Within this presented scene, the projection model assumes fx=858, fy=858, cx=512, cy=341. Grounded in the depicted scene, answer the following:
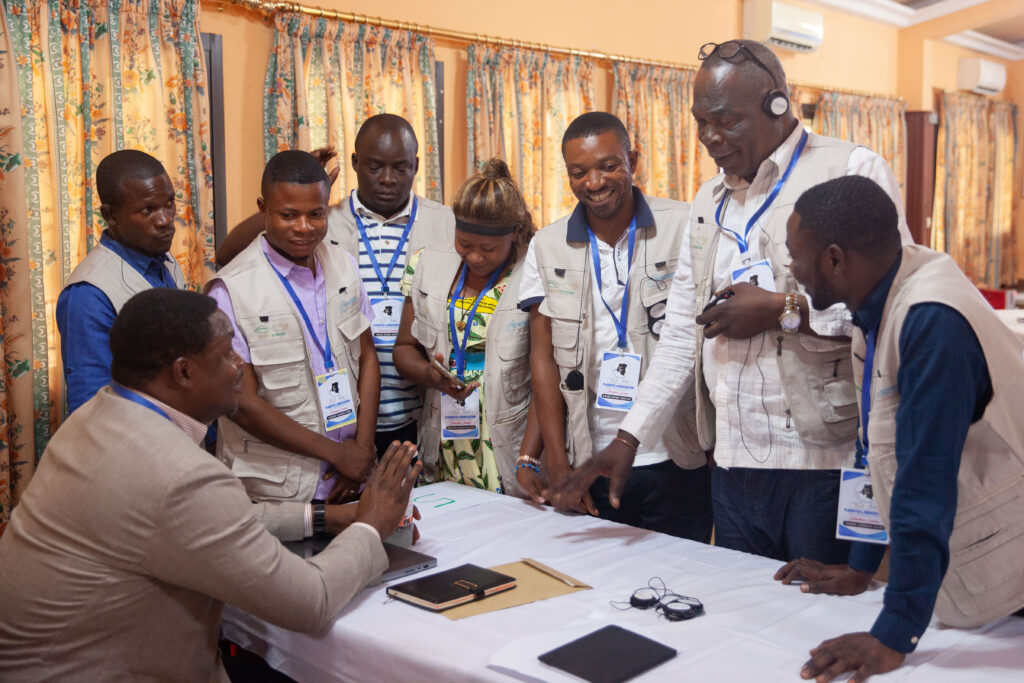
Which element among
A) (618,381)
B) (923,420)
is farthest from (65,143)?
(923,420)

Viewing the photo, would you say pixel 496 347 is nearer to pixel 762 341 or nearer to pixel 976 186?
pixel 762 341

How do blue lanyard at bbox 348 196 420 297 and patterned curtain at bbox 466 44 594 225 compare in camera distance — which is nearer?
blue lanyard at bbox 348 196 420 297

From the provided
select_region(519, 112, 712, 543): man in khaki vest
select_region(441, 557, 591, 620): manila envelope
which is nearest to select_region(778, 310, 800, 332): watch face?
select_region(519, 112, 712, 543): man in khaki vest

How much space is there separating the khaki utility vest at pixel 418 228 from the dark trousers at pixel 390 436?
54cm

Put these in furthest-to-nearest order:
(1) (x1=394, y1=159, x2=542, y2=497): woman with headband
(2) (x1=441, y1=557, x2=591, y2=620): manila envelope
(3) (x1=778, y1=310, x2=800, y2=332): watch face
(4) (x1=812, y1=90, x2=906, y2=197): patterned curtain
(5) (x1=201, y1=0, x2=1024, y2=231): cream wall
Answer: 1. (4) (x1=812, y1=90, x2=906, y2=197): patterned curtain
2. (5) (x1=201, y1=0, x2=1024, y2=231): cream wall
3. (1) (x1=394, y1=159, x2=542, y2=497): woman with headband
4. (3) (x1=778, y1=310, x2=800, y2=332): watch face
5. (2) (x1=441, y1=557, x2=591, y2=620): manila envelope

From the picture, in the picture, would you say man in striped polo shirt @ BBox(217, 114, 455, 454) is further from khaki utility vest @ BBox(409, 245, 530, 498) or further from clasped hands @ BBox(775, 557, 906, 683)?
clasped hands @ BBox(775, 557, 906, 683)

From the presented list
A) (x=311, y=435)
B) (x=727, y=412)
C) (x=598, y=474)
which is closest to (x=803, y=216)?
(x=727, y=412)

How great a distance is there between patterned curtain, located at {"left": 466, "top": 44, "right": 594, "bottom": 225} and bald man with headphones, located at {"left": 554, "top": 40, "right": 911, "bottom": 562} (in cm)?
312

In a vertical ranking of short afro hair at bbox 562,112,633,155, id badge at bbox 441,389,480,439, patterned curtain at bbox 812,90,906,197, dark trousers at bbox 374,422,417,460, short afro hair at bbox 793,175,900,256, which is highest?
patterned curtain at bbox 812,90,906,197

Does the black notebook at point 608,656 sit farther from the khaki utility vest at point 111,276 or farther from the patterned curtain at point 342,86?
the patterned curtain at point 342,86

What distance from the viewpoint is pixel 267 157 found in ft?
13.9

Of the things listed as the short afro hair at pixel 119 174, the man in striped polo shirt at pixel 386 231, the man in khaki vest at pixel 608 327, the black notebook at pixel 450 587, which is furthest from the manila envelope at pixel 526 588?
the short afro hair at pixel 119 174

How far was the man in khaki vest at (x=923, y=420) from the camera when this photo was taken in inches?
50.7

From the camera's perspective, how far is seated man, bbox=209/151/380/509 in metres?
2.29
